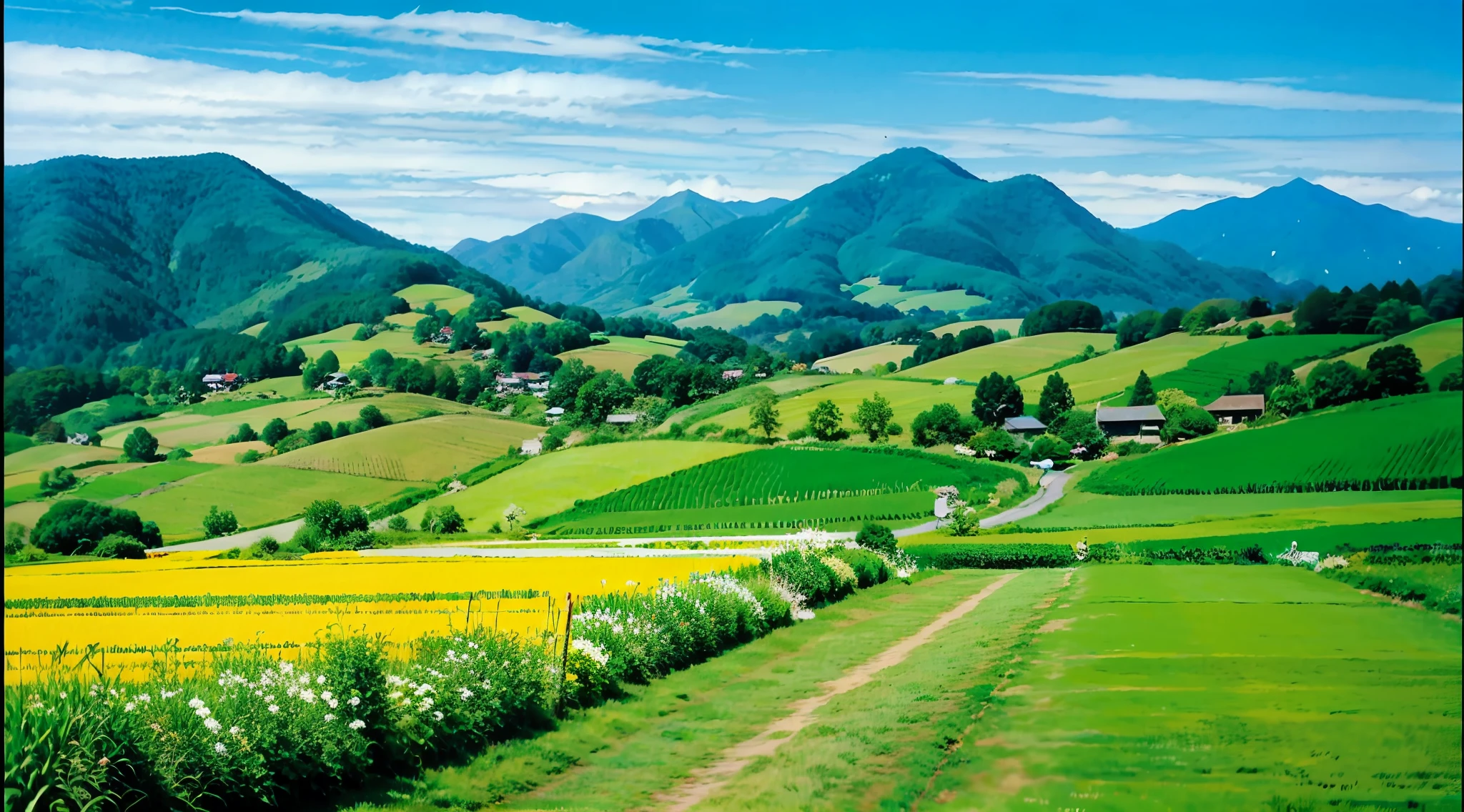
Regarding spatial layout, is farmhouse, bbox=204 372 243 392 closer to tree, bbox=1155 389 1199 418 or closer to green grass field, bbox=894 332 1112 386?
green grass field, bbox=894 332 1112 386

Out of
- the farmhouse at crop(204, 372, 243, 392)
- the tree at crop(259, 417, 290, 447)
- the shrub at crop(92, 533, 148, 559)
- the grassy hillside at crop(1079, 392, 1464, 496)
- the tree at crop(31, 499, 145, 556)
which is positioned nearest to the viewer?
the grassy hillside at crop(1079, 392, 1464, 496)

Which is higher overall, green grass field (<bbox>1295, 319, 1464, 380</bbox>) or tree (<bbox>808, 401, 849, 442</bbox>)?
green grass field (<bbox>1295, 319, 1464, 380</bbox>)

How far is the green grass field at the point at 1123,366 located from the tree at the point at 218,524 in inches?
2927

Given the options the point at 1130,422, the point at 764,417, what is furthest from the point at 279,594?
the point at 1130,422

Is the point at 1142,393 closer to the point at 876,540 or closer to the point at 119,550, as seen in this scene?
the point at 876,540

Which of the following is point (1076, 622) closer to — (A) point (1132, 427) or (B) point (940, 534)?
(B) point (940, 534)

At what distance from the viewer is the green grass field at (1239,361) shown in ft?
315

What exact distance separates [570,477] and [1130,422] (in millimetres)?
47992

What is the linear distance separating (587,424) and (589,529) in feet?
203

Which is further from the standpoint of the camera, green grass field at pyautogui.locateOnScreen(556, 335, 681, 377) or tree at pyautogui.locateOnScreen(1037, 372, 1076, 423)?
green grass field at pyautogui.locateOnScreen(556, 335, 681, 377)

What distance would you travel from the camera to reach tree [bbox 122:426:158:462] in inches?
4643

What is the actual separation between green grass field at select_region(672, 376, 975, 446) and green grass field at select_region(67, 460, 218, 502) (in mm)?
48772

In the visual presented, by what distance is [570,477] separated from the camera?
86562 millimetres

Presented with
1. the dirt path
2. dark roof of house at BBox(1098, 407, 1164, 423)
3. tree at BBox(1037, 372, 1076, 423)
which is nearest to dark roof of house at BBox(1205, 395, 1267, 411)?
dark roof of house at BBox(1098, 407, 1164, 423)
